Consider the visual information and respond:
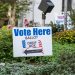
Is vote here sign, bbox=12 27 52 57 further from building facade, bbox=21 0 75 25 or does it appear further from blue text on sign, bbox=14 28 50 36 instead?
building facade, bbox=21 0 75 25

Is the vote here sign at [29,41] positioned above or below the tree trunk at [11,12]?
above

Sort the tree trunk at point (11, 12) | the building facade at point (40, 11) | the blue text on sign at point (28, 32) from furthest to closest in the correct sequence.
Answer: the building facade at point (40, 11), the tree trunk at point (11, 12), the blue text on sign at point (28, 32)

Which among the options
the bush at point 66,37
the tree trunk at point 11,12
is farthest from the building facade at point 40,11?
the bush at point 66,37

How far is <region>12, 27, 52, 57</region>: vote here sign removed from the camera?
1245 centimetres

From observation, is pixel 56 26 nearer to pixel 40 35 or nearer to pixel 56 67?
pixel 40 35

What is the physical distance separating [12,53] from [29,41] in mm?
1152

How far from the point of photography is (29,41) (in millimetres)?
12555

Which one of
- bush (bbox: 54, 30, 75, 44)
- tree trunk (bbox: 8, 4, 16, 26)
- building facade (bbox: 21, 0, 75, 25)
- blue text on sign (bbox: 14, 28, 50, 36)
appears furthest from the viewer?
building facade (bbox: 21, 0, 75, 25)

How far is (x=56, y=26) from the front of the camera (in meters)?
29.5

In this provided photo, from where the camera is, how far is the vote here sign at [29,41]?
1245 cm

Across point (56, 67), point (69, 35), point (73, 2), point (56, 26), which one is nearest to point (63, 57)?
point (56, 67)

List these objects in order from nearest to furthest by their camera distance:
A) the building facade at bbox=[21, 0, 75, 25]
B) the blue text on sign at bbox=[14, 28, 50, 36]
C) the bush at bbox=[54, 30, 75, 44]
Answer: the blue text on sign at bbox=[14, 28, 50, 36] → the bush at bbox=[54, 30, 75, 44] → the building facade at bbox=[21, 0, 75, 25]

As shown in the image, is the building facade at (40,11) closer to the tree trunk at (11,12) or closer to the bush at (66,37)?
the tree trunk at (11,12)

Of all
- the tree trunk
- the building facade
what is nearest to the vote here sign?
the tree trunk
